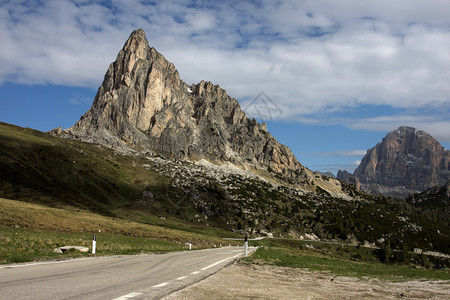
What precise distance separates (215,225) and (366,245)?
74451 millimetres

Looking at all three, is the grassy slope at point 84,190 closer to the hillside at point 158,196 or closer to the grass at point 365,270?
the hillside at point 158,196

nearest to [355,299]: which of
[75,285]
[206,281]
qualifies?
[206,281]

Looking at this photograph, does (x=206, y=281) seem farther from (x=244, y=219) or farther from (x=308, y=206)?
(x=308, y=206)

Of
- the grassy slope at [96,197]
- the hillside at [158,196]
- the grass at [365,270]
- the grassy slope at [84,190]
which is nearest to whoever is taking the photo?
the grass at [365,270]

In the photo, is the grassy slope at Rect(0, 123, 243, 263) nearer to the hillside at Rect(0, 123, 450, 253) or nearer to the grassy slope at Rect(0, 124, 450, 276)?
the grassy slope at Rect(0, 124, 450, 276)

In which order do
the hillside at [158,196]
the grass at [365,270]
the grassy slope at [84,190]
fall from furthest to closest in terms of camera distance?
the hillside at [158,196] → the grassy slope at [84,190] → the grass at [365,270]

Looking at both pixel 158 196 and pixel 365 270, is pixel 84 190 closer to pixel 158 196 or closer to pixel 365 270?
pixel 158 196

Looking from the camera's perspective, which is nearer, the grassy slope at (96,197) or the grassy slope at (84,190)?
the grassy slope at (84,190)

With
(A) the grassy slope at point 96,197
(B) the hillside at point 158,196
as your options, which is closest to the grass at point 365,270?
(A) the grassy slope at point 96,197

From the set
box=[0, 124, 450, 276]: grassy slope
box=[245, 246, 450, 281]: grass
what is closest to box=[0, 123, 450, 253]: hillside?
box=[0, 124, 450, 276]: grassy slope

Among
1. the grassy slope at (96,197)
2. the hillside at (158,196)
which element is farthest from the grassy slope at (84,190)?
the hillside at (158,196)

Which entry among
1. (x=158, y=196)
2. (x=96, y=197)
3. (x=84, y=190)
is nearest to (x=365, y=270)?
(x=96, y=197)

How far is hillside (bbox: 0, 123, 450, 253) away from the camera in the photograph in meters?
111

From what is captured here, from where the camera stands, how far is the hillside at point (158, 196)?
363ft
